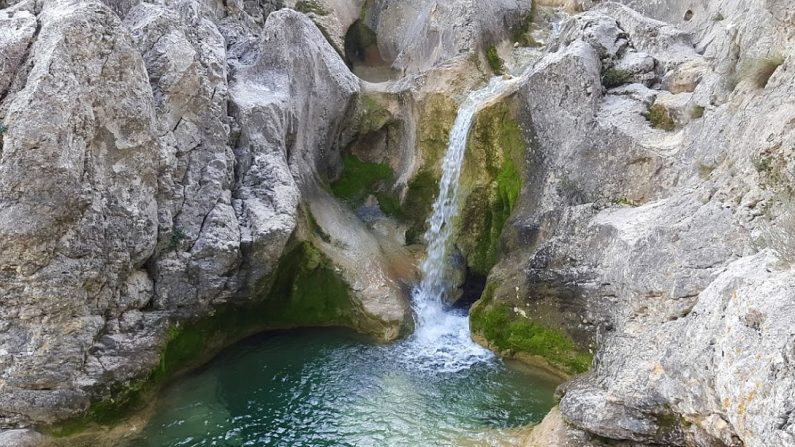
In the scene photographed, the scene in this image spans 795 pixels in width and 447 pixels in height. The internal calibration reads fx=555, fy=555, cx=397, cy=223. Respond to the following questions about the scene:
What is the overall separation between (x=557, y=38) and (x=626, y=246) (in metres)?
10.2

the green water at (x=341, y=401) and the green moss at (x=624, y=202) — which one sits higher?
the green moss at (x=624, y=202)

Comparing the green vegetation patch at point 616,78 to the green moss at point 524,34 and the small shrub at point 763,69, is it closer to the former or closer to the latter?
the small shrub at point 763,69

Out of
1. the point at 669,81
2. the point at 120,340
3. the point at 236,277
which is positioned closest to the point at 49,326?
the point at 120,340

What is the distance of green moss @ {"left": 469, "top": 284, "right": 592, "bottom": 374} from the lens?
553 inches

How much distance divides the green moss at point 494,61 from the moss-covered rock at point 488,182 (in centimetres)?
→ 417

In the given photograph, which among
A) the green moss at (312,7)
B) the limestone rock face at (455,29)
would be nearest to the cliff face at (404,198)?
the limestone rock face at (455,29)

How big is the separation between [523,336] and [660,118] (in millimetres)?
6906

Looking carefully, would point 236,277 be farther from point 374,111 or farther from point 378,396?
point 374,111

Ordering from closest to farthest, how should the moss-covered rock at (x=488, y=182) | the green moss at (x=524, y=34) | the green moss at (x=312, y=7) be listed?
the moss-covered rock at (x=488, y=182)
the green moss at (x=524, y=34)
the green moss at (x=312, y=7)

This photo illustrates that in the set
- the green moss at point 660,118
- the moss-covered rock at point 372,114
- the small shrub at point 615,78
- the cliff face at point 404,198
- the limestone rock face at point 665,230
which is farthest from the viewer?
the moss-covered rock at point 372,114

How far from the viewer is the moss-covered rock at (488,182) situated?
17.6 m

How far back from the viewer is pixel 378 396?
535 inches

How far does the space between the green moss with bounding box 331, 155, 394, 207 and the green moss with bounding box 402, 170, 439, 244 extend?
1555 millimetres

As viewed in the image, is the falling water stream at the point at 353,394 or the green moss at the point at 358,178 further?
the green moss at the point at 358,178
